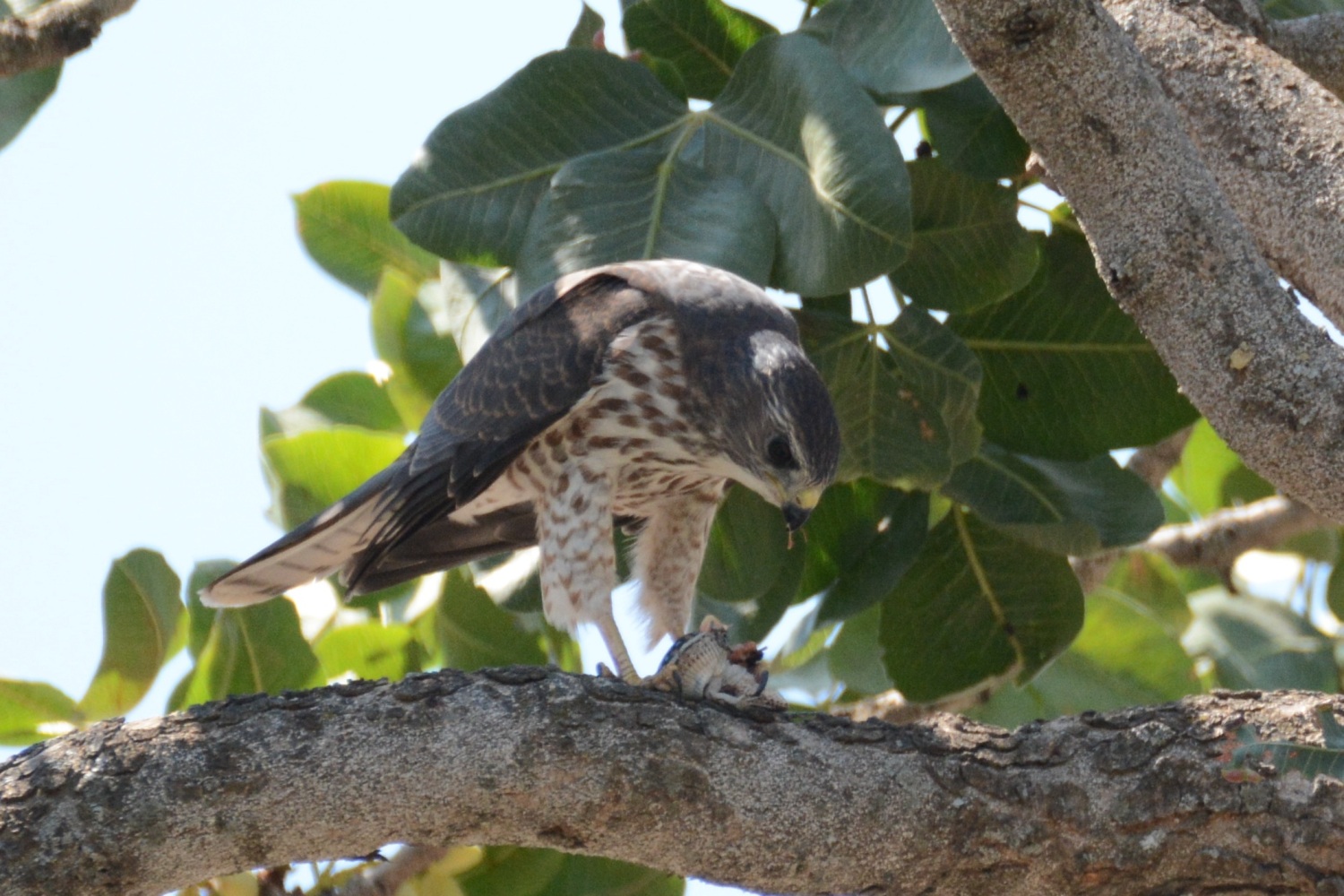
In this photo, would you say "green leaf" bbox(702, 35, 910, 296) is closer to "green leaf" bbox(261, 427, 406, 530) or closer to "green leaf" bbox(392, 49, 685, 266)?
"green leaf" bbox(392, 49, 685, 266)

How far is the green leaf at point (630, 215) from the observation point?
3234 mm

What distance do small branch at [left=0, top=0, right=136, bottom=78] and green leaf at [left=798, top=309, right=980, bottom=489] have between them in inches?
85.0

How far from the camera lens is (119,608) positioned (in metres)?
3.26

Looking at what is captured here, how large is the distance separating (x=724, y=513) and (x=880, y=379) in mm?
680

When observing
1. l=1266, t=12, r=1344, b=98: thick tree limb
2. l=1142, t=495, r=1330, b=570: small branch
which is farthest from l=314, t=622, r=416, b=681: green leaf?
l=1266, t=12, r=1344, b=98: thick tree limb

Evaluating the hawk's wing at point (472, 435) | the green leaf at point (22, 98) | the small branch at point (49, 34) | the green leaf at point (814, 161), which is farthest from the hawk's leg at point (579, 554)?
the green leaf at point (22, 98)

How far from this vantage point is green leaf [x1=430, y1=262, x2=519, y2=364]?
3576 mm

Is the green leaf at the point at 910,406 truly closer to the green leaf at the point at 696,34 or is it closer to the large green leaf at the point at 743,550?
the large green leaf at the point at 743,550

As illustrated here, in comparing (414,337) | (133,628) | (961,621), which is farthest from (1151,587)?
(133,628)

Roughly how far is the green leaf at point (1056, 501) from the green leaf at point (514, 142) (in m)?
1.22

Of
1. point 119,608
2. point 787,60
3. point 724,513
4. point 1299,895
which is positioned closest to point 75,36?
point 119,608

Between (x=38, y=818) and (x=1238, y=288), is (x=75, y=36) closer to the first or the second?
(x=38, y=818)

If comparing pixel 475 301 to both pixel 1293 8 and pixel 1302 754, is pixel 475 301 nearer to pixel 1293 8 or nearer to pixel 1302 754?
pixel 1302 754

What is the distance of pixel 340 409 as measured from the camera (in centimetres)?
439
